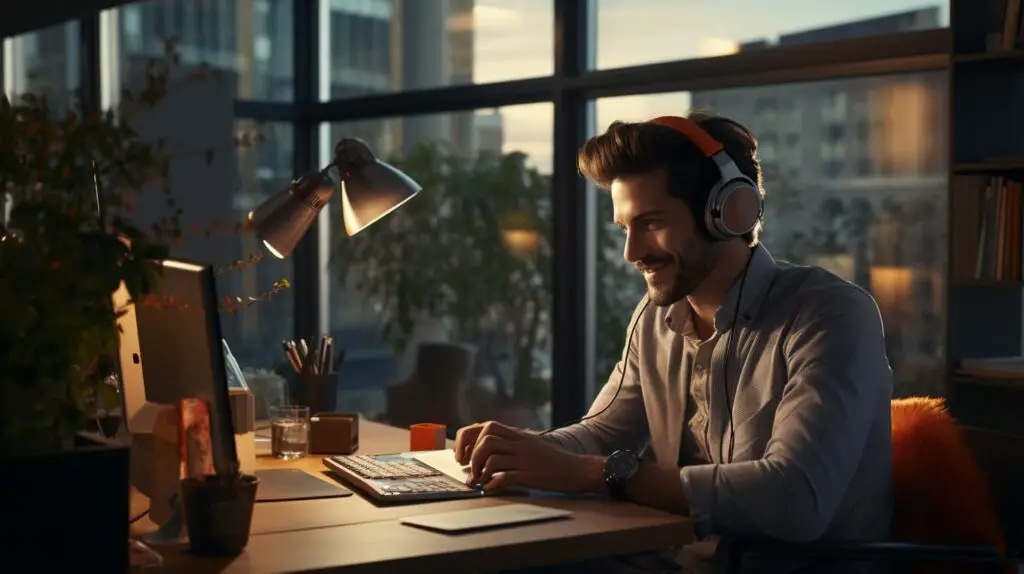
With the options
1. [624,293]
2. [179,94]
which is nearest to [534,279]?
[624,293]

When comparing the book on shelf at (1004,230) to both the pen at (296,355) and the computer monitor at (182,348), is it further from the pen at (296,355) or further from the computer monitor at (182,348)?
the computer monitor at (182,348)

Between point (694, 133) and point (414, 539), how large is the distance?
3.06 ft

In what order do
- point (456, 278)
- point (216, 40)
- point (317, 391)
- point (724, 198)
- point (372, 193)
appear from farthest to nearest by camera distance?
point (216, 40) < point (456, 278) < point (317, 391) < point (372, 193) < point (724, 198)

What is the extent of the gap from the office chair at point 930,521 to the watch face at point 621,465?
187mm

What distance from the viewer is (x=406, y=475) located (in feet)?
7.33

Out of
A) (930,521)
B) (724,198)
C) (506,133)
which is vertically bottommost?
(930,521)

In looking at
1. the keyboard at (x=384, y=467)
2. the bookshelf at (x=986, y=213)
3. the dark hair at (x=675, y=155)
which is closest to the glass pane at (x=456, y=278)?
the bookshelf at (x=986, y=213)

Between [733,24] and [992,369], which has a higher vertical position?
[733,24]

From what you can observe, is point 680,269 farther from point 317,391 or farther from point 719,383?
point 317,391

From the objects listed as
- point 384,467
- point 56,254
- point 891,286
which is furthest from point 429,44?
point 56,254

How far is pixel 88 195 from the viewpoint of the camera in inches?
57.3

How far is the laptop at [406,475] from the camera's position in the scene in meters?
2.09

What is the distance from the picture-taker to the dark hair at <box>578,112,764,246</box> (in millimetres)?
2316

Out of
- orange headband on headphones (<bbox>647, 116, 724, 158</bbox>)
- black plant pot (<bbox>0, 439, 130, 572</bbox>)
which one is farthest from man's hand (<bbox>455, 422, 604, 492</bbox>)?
black plant pot (<bbox>0, 439, 130, 572</bbox>)
